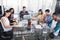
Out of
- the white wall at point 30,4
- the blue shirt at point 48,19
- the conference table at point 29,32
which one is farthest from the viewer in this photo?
the white wall at point 30,4

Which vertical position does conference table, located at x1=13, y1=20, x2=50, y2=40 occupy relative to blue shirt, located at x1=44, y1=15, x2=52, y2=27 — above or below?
below

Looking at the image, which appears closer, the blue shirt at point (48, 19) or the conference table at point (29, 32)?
the conference table at point (29, 32)

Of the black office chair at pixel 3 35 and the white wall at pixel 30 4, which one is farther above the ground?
the white wall at pixel 30 4

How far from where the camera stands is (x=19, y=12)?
6.40 meters

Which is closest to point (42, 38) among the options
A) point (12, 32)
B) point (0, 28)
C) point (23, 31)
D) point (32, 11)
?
point (23, 31)

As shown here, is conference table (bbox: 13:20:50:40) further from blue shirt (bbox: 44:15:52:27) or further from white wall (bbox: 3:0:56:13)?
white wall (bbox: 3:0:56:13)

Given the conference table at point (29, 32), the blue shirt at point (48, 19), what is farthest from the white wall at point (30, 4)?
the conference table at point (29, 32)

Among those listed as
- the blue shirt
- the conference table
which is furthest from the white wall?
the conference table

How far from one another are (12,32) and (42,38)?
800 millimetres

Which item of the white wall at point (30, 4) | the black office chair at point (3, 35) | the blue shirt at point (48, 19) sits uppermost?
the white wall at point (30, 4)

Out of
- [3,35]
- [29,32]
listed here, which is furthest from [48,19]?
[3,35]

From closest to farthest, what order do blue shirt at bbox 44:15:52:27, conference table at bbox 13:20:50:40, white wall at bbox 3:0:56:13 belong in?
conference table at bbox 13:20:50:40 < blue shirt at bbox 44:15:52:27 < white wall at bbox 3:0:56:13

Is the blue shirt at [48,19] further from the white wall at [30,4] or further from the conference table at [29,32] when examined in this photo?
the white wall at [30,4]

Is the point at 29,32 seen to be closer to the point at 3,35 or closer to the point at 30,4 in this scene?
the point at 3,35
